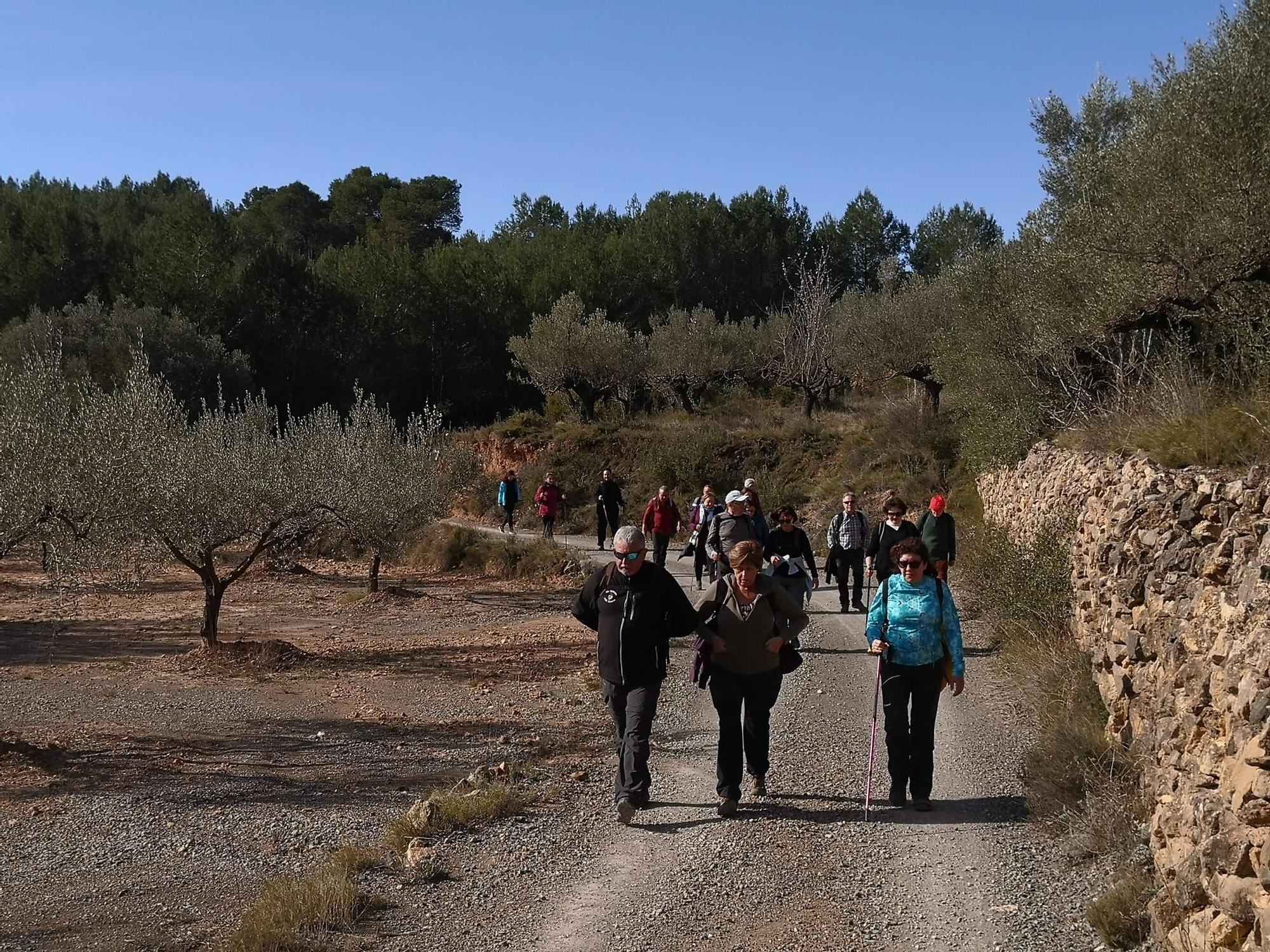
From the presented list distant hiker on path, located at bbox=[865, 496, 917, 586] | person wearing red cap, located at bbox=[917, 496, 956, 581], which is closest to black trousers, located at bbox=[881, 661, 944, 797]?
distant hiker on path, located at bbox=[865, 496, 917, 586]

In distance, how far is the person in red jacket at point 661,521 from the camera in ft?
61.4

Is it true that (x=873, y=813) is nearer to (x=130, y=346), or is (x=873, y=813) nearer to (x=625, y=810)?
(x=625, y=810)

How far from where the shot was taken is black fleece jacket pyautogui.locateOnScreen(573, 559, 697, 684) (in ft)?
23.5

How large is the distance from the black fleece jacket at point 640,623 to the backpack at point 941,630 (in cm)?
125

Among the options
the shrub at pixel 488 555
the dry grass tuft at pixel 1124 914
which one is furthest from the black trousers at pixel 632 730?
the shrub at pixel 488 555

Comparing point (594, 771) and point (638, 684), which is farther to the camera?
point (594, 771)

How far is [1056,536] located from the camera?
44.0 ft

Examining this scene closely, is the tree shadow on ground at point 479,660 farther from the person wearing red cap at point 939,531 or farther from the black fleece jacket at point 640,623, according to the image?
the black fleece jacket at point 640,623

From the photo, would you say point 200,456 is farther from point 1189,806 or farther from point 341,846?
point 1189,806

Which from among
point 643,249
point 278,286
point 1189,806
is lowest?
point 1189,806

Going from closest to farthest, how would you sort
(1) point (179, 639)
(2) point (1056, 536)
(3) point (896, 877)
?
(3) point (896, 877) < (2) point (1056, 536) < (1) point (179, 639)

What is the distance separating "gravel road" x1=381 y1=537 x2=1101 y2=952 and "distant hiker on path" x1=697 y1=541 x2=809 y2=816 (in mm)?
449

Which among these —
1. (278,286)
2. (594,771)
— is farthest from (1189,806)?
(278,286)

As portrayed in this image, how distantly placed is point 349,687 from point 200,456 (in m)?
5.04
